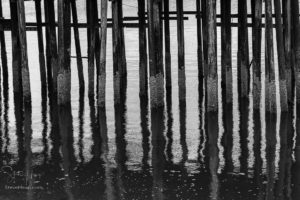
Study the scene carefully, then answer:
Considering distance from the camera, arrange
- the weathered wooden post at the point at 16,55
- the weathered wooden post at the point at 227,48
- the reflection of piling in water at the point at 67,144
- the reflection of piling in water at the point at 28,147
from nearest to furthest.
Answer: the reflection of piling in water at the point at 28,147, the reflection of piling in water at the point at 67,144, the weathered wooden post at the point at 227,48, the weathered wooden post at the point at 16,55

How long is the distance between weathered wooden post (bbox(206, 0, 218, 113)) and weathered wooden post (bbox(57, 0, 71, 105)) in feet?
8.79

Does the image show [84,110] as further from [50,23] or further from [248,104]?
[248,104]

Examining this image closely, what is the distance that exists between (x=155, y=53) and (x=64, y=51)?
170 centimetres

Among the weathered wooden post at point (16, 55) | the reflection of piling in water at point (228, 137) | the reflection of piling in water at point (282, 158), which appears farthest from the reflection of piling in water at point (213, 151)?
the weathered wooden post at point (16, 55)

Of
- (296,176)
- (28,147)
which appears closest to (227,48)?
(28,147)

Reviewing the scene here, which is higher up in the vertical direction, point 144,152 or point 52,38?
point 52,38

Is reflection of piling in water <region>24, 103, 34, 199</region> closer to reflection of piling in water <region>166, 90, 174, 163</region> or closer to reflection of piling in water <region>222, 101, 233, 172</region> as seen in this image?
reflection of piling in water <region>166, 90, 174, 163</region>

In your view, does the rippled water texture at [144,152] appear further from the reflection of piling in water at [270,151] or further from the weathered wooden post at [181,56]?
the weathered wooden post at [181,56]

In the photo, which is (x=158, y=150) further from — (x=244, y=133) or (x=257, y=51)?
(x=257, y=51)

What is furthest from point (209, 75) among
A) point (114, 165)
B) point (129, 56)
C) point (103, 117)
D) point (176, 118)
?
point (129, 56)

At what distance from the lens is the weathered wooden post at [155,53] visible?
13648 mm

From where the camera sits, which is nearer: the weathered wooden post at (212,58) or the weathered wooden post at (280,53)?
the weathered wooden post at (212,58)

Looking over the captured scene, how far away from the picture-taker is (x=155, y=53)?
14000 millimetres

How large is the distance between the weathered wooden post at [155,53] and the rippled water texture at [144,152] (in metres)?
0.50
